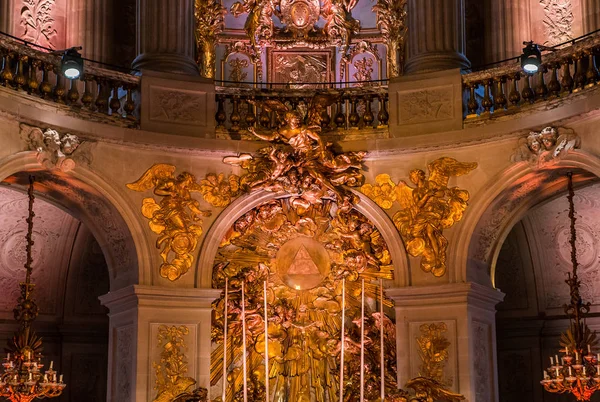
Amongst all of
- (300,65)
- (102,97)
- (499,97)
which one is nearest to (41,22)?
(102,97)

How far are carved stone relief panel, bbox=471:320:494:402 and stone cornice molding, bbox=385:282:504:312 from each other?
0.28m

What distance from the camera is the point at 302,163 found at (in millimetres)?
15422

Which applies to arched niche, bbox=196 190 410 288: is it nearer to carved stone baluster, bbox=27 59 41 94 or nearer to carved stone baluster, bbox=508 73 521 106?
carved stone baluster, bbox=508 73 521 106

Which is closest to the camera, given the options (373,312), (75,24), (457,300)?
(457,300)

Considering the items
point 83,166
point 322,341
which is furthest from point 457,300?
point 83,166

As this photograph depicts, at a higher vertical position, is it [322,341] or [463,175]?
[463,175]

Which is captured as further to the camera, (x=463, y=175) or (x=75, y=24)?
(x=75, y=24)

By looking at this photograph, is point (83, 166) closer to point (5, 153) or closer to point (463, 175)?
point (5, 153)

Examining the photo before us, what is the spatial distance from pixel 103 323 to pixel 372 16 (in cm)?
587

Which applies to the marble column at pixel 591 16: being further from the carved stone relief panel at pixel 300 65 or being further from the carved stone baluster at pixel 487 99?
the carved stone relief panel at pixel 300 65

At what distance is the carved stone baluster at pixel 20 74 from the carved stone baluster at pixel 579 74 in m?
6.21

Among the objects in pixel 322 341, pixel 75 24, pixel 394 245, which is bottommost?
pixel 322 341

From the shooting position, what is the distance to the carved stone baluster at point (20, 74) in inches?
550

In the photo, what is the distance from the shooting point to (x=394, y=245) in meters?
15.2
